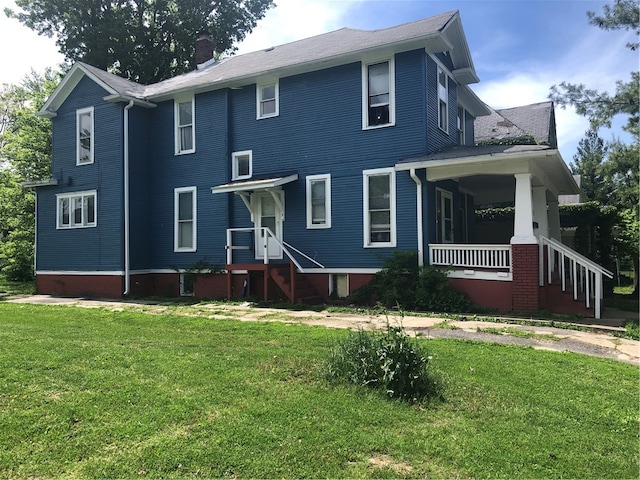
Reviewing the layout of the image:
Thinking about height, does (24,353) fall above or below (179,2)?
below

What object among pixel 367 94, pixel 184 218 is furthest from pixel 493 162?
pixel 184 218

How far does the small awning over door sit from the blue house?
57 mm

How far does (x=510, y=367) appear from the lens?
18.3ft

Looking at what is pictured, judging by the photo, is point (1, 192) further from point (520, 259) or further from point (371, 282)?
point (520, 259)

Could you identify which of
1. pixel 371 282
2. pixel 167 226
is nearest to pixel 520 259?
pixel 371 282

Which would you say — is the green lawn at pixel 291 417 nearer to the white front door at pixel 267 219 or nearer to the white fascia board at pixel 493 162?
the white fascia board at pixel 493 162

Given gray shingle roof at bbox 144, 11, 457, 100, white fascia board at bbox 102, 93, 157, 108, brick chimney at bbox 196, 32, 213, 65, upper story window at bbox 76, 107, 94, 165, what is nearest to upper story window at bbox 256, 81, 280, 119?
gray shingle roof at bbox 144, 11, 457, 100

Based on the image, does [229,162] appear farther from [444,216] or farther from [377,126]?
[444,216]

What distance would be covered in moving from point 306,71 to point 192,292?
7.54m

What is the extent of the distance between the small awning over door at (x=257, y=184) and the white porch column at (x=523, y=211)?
5.84 m

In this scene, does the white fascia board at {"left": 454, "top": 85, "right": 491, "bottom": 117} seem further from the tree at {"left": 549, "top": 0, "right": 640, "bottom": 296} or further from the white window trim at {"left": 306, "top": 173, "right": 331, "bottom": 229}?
the white window trim at {"left": 306, "top": 173, "right": 331, "bottom": 229}

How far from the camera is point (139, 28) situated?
1116 inches

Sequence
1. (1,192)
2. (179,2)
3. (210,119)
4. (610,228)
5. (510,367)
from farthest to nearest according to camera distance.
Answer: (179,2) < (1,192) < (610,228) < (210,119) < (510,367)

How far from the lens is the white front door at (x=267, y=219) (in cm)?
1389
